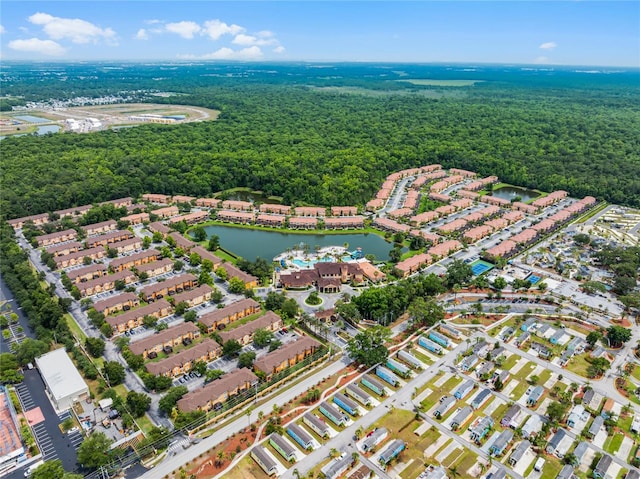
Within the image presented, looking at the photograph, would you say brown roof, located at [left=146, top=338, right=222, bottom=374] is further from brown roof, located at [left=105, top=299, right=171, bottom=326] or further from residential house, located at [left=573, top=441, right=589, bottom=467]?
residential house, located at [left=573, top=441, right=589, bottom=467]

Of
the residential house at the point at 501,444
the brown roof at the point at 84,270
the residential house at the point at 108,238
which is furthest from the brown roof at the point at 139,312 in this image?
the residential house at the point at 501,444

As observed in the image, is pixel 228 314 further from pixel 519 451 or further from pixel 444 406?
pixel 519 451

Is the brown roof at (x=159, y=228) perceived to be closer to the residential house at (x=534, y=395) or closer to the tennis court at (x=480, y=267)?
the tennis court at (x=480, y=267)

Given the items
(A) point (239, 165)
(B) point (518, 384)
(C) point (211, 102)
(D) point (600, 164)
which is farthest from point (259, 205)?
(C) point (211, 102)

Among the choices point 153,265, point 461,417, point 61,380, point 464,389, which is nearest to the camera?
point 461,417

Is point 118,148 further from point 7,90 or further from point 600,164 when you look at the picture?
point 7,90

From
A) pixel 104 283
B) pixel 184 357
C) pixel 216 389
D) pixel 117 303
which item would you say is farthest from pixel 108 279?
pixel 216 389
